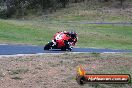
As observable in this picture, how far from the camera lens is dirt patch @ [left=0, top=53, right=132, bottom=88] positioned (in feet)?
44.5

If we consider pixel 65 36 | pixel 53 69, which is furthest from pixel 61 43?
pixel 53 69

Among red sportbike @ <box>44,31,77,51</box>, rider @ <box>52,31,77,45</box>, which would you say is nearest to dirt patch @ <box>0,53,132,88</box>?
red sportbike @ <box>44,31,77,51</box>

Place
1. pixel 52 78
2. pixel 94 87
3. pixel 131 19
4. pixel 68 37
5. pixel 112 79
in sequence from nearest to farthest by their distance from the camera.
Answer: pixel 112 79
pixel 94 87
pixel 52 78
pixel 68 37
pixel 131 19

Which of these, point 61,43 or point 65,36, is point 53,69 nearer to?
point 61,43

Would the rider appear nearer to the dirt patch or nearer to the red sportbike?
the red sportbike

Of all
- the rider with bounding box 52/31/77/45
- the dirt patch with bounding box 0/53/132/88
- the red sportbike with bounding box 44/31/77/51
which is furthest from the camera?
the rider with bounding box 52/31/77/45

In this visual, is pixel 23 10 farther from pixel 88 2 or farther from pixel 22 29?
pixel 22 29

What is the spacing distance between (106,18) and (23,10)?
836 inches

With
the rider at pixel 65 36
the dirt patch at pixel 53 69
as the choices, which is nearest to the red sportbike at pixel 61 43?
the rider at pixel 65 36

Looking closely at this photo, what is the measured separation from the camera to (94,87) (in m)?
13.3

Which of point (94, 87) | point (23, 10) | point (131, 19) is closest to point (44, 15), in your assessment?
point (23, 10)

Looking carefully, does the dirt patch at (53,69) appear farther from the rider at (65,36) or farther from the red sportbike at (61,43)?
the rider at (65,36)

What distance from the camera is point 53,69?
52.0ft

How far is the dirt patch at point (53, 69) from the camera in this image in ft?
44.5
